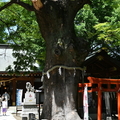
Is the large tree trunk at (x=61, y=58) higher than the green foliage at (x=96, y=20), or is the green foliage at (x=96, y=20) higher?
the green foliage at (x=96, y=20)

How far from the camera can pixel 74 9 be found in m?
9.30

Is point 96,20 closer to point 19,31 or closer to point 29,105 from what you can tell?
point 19,31

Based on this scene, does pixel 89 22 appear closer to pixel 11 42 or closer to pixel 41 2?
pixel 11 42

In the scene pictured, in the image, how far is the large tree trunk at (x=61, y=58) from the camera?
8570 millimetres

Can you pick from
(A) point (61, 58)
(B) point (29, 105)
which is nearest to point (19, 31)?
(B) point (29, 105)

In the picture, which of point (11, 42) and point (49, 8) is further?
point (11, 42)

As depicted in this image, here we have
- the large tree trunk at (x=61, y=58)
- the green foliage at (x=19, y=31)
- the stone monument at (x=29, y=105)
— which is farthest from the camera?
the stone monument at (x=29, y=105)

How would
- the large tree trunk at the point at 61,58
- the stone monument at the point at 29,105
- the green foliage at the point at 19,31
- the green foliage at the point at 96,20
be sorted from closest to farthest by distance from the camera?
the large tree trunk at the point at 61,58 → the green foliage at the point at 19,31 → the stone monument at the point at 29,105 → the green foliage at the point at 96,20

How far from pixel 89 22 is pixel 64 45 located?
981cm

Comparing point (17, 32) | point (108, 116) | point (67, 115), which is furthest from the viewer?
point (17, 32)

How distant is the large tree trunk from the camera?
8570mm

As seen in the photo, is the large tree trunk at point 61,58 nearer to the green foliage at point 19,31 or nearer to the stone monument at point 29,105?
the green foliage at point 19,31

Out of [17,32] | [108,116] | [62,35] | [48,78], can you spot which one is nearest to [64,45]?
[62,35]

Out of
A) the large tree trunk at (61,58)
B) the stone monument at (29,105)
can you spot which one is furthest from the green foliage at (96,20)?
the large tree trunk at (61,58)
